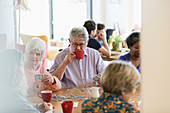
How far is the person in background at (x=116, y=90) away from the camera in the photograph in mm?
1206

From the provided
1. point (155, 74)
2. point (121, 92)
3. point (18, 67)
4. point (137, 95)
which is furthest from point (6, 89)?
point (137, 95)

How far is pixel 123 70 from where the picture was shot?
125 centimetres

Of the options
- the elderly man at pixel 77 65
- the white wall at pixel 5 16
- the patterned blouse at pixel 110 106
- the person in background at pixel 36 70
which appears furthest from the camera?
the elderly man at pixel 77 65

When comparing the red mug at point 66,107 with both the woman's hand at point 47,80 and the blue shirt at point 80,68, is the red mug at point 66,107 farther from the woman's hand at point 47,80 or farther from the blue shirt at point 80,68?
the blue shirt at point 80,68

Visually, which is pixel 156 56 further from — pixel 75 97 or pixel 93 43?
pixel 93 43

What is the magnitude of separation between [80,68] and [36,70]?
380 millimetres

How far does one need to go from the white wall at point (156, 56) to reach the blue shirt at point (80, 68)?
1.54m

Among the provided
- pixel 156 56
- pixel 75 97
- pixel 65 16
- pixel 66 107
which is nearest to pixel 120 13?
pixel 65 16

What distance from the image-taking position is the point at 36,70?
2.35m

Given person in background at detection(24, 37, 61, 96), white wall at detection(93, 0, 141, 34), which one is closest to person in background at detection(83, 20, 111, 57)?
person in background at detection(24, 37, 61, 96)

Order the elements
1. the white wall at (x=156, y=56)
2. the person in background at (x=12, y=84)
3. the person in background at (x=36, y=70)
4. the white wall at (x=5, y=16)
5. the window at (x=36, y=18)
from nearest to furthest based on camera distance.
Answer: the white wall at (x=156, y=56)
the white wall at (x=5, y=16)
the person in background at (x=12, y=84)
the person in background at (x=36, y=70)
the window at (x=36, y=18)

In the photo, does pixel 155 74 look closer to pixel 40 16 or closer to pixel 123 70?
pixel 123 70

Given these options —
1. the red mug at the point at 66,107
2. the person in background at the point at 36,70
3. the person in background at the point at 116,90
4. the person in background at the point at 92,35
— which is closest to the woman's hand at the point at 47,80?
the person in background at the point at 36,70

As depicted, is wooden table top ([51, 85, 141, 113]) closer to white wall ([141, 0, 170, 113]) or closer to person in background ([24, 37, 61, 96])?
person in background ([24, 37, 61, 96])
